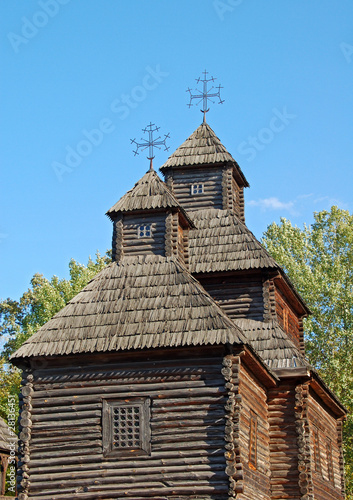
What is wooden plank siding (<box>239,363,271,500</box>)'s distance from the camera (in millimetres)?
19250

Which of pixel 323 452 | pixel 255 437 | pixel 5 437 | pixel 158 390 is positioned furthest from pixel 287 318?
pixel 5 437

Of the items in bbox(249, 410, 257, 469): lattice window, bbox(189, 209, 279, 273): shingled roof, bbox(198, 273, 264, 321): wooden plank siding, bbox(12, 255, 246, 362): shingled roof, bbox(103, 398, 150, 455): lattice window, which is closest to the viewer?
bbox(103, 398, 150, 455): lattice window

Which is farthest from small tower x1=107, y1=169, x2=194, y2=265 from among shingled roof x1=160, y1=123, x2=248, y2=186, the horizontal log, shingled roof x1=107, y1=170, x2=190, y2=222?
shingled roof x1=160, y1=123, x2=248, y2=186

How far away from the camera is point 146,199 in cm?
2328

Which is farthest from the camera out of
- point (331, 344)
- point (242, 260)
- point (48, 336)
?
point (331, 344)

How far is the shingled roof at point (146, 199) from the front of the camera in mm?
22892

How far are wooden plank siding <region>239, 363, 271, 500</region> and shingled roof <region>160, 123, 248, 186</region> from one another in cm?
917

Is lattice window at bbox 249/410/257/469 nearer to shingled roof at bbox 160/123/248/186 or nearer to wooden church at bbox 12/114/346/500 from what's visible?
wooden church at bbox 12/114/346/500

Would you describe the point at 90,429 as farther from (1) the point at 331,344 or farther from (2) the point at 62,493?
(1) the point at 331,344

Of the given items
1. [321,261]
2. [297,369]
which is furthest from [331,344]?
[297,369]

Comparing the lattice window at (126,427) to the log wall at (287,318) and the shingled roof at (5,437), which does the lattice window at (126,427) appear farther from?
the shingled roof at (5,437)

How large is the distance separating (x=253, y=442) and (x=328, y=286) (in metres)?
20.2

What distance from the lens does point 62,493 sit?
18.7 meters

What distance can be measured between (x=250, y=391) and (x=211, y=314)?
2651 millimetres
